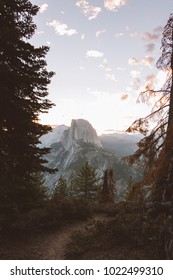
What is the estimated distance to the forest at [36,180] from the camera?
10719mm

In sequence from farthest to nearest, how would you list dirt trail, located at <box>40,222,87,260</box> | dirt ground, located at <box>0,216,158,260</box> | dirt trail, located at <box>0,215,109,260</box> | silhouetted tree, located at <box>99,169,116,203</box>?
silhouetted tree, located at <box>99,169,116,203</box>, dirt trail, located at <box>40,222,87,260</box>, dirt trail, located at <box>0,215,109,260</box>, dirt ground, located at <box>0,216,158,260</box>

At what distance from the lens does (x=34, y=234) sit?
1325 centimetres

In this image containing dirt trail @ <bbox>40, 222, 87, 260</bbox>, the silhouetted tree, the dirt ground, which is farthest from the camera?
the silhouetted tree

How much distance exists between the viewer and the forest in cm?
1072

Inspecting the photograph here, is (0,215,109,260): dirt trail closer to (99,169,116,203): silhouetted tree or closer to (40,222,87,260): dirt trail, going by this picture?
(40,222,87,260): dirt trail

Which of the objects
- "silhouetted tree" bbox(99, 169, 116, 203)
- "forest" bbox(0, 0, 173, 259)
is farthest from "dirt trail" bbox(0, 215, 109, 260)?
"silhouetted tree" bbox(99, 169, 116, 203)

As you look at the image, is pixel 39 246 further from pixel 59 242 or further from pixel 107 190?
pixel 107 190

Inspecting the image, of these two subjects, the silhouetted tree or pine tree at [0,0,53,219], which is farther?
the silhouetted tree

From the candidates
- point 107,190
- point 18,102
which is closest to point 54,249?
point 18,102

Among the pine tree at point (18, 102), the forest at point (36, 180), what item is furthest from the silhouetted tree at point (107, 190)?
the pine tree at point (18, 102)

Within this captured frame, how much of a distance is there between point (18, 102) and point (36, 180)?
3.61 metres

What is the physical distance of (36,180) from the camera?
44.4 ft

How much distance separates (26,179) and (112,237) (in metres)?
4.98
